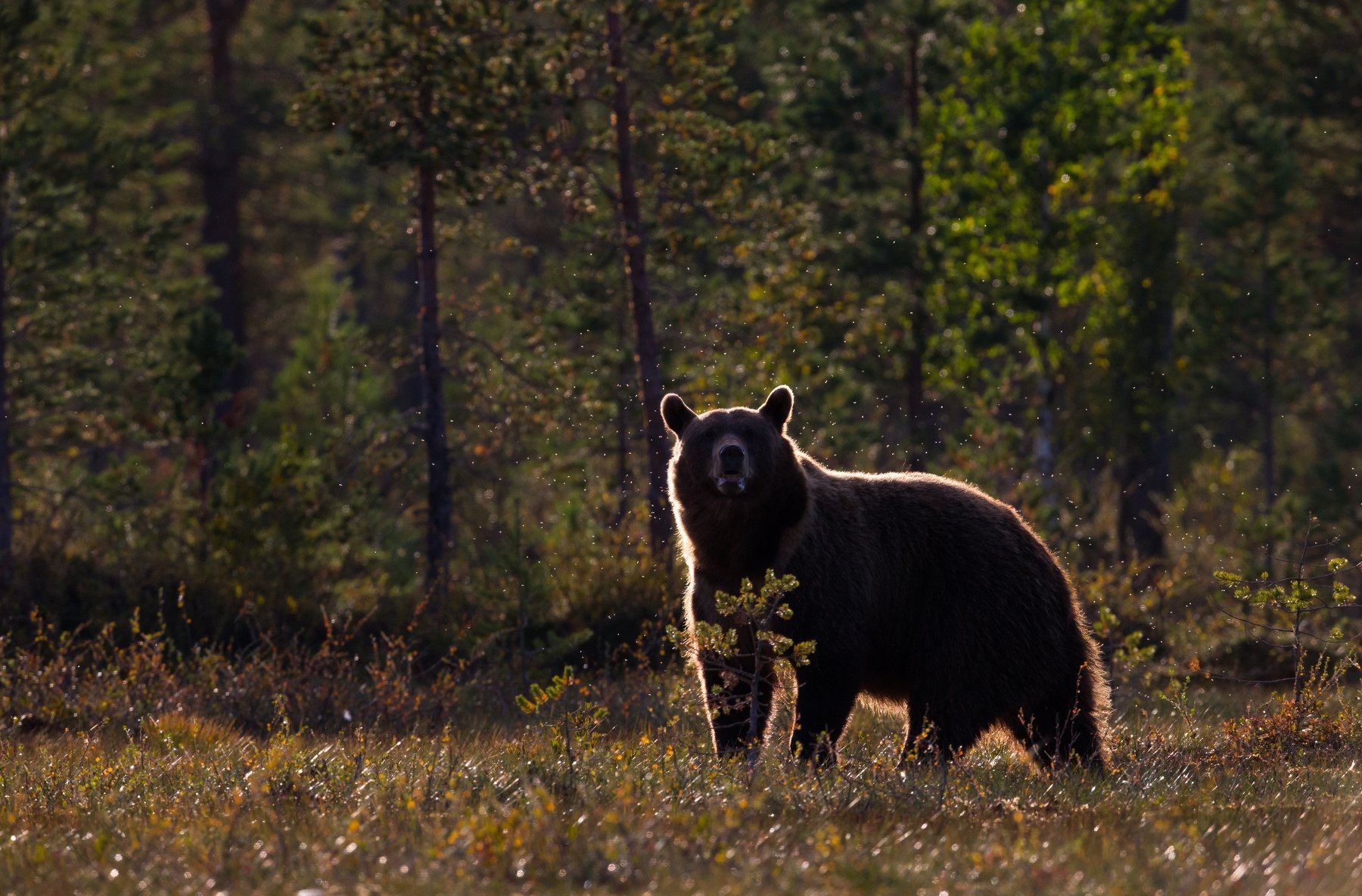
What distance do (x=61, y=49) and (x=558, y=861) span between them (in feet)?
47.1

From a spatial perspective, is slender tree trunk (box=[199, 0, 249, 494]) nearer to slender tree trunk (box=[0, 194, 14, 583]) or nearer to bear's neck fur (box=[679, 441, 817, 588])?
slender tree trunk (box=[0, 194, 14, 583])

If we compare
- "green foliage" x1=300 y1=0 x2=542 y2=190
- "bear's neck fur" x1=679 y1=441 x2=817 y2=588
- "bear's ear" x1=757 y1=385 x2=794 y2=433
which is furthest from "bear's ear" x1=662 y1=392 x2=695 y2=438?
"green foliage" x1=300 y1=0 x2=542 y2=190

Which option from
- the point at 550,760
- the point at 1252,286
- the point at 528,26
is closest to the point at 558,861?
the point at 550,760

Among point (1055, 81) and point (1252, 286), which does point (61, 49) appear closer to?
point (1055, 81)

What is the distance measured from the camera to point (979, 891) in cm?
539

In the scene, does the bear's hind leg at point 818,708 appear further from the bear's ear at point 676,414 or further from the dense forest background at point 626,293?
the dense forest background at point 626,293

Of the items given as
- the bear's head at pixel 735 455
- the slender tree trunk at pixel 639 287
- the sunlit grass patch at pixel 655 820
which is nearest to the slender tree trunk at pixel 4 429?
the slender tree trunk at pixel 639 287

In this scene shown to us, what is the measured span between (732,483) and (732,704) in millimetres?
1171

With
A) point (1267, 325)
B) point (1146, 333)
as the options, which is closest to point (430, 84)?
point (1146, 333)

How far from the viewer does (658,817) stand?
6.21 m

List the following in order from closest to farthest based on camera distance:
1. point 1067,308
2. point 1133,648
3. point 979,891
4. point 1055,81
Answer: point 979,891 < point 1133,648 < point 1055,81 < point 1067,308

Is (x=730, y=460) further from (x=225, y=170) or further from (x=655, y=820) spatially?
(x=225, y=170)

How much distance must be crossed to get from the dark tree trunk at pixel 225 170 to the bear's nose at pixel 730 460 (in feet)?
67.5

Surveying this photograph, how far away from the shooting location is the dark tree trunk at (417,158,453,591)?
1566cm
